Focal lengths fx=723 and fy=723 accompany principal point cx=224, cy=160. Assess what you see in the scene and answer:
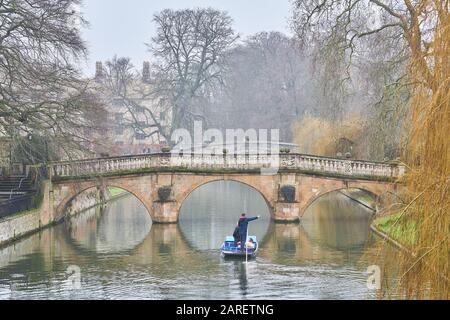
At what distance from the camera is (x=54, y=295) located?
54.6ft

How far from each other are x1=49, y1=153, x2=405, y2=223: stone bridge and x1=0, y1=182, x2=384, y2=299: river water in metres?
1.07

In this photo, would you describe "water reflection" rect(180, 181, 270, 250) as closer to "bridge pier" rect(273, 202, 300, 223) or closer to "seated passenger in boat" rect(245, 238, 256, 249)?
"bridge pier" rect(273, 202, 300, 223)

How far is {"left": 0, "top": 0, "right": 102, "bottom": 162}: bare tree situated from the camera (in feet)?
79.5

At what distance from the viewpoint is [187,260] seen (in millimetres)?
21922

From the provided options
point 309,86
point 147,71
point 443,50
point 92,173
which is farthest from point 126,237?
point 147,71

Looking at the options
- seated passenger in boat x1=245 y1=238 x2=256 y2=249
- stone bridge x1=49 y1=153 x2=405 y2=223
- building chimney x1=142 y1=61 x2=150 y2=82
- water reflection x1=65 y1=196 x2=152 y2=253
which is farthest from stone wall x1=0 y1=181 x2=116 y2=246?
building chimney x1=142 y1=61 x2=150 y2=82

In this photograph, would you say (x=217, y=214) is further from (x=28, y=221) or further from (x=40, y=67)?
(x=40, y=67)

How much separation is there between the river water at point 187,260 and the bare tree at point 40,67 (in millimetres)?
4188

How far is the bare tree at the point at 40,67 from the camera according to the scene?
24234mm

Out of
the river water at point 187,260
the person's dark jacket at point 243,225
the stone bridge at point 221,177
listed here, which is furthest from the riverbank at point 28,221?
the person's dark jacket at point 243,225

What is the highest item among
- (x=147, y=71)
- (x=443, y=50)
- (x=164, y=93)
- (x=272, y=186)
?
(x=147, y=71)
